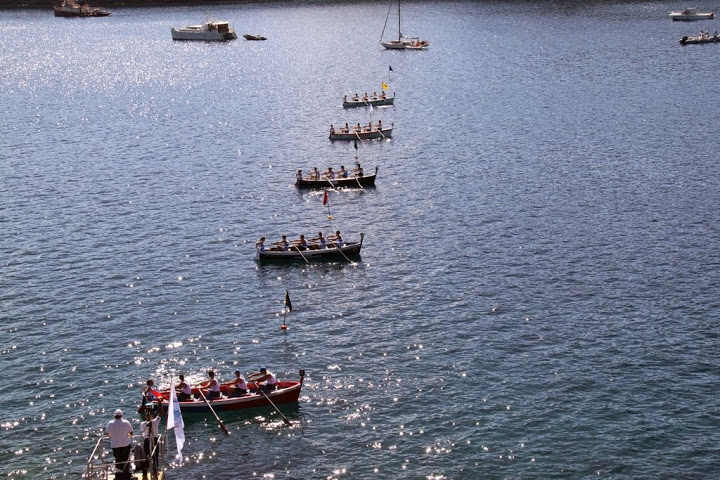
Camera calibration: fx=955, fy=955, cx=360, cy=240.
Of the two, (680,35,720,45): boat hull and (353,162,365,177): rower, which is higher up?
(680,35,720,45): boat hull

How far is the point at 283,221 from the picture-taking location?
90625mm

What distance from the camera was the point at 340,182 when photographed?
333 ft

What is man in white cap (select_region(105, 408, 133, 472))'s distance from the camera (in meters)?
42.8

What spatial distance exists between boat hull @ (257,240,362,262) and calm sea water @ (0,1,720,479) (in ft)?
3.80

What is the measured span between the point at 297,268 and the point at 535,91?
271ft

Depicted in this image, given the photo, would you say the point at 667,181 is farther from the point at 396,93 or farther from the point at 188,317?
the point at 396,93

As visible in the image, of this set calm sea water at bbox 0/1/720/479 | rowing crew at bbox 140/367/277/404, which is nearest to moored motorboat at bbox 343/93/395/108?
calm sea water at bbox 0/1/720/479

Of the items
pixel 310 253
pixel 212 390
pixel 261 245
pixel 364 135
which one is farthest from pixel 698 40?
pixel 212 390

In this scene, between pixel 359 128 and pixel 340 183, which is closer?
pixel 340 183

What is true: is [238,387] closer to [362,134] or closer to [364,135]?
[362,134]

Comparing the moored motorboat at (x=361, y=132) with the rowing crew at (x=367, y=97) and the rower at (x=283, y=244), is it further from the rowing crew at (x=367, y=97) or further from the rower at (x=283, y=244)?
the rower at (x=283, y=244)

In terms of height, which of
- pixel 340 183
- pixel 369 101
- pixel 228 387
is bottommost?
pixel 228 387

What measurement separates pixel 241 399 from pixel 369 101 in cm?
9607

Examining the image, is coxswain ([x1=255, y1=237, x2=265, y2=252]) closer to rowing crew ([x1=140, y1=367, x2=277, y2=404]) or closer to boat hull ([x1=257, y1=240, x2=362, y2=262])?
boat hull ([x1=257, y1=240, x2=362, y2=262])
